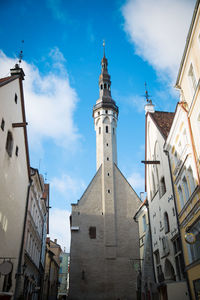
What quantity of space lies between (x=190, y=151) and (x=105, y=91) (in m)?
31.3

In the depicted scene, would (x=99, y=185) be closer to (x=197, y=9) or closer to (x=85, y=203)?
→ (x=85, y=203)

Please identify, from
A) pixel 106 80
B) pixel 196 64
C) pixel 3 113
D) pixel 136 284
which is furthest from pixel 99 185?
pixel 196 64

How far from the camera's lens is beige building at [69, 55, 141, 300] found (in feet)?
91.3

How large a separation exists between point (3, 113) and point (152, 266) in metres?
14.1

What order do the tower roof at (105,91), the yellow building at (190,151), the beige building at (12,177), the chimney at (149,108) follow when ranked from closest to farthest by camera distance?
1. the yellow building at (190,151)
2. the beige building at (12,177)
3. the chimney at (149,108)
4. the tower roof at (105,91)

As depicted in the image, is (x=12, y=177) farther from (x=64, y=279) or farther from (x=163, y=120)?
(x=64, y=279)

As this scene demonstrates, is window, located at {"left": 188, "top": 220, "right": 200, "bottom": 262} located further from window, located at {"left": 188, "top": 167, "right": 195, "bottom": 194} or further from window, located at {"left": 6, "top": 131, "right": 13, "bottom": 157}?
window, located at {"left": 6, "top": 131, "right": 13, "bottom": 157}

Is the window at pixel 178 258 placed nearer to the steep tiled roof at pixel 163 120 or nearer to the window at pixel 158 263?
the window at pixel 158 263

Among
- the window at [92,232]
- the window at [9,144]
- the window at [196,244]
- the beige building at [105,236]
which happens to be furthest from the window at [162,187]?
the window at [92,232]

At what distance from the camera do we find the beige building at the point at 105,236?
27.8 m

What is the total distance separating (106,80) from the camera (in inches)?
1732

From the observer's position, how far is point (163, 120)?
20844 millimetres

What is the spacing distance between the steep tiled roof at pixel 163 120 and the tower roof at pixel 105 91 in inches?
718

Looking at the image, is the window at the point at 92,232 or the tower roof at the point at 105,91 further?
the tower roof at the point at 105,91
